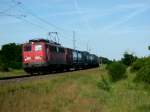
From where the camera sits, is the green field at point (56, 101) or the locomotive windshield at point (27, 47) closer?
the green field at point (56, 101)

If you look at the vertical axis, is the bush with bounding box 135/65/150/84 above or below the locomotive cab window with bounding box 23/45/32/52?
below

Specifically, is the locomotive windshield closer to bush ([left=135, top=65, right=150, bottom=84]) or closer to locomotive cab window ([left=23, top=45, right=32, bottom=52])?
locomotive cab window ([left=23, top=45, right=32, bottom=52])

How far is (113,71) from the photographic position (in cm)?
4797

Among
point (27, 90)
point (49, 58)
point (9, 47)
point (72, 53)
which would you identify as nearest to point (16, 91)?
point (27, 90)

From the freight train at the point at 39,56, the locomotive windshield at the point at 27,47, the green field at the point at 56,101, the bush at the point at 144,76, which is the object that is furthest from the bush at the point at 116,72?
the green field at the point at 56,101

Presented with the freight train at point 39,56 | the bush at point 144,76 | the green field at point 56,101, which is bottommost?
the green field at point 56,101

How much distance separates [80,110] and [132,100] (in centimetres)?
468

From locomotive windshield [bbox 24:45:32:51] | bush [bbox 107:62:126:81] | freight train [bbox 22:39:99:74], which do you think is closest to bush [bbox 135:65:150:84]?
freight train [bbox 22:39:99:74]

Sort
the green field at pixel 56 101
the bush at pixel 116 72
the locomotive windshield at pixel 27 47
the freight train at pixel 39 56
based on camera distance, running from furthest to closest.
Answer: the bush at pixel 116 72 → the locomotive windshield at pixel 27 47 → the freight train at pixel 39 56 → the green field at pixel 56 101

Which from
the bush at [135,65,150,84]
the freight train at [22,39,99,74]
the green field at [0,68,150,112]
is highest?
the freight train at [22,39,99,74]

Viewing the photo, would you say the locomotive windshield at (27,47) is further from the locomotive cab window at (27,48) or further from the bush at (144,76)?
the bush at (144,76)

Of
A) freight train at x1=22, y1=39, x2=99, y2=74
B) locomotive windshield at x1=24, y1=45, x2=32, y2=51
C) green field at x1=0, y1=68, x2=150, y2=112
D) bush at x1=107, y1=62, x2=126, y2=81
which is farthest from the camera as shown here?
bush at x1=107, y1=62, x2=126, y2=81

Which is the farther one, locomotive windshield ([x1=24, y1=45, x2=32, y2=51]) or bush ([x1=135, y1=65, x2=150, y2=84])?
locomotive windshield ([x1=24, y1=45, x2=32, y2=51])

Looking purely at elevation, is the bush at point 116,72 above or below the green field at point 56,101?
above
